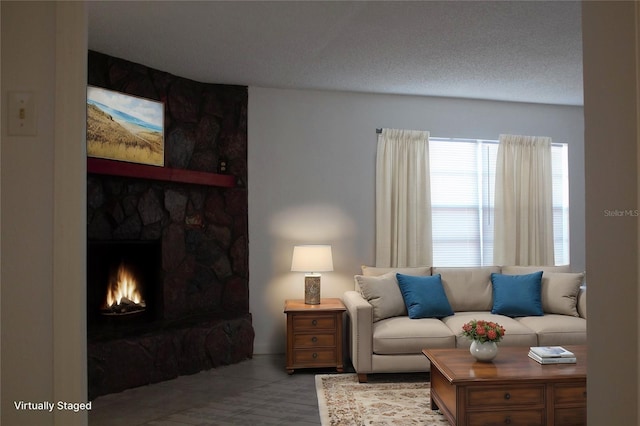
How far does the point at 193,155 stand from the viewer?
452 cm

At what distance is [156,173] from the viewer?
157 inches

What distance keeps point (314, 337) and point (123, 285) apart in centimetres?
179

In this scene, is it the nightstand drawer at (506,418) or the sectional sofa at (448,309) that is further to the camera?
the sectional sofa at (448,309)

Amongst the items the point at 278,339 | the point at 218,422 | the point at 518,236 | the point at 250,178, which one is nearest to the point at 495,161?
the point at 518,236

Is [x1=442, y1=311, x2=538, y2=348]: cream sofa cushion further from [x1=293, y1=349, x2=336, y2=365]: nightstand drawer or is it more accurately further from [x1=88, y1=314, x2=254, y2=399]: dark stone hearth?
[x1=88, y1=314, x2=254, y2=399]: dark stone hearth

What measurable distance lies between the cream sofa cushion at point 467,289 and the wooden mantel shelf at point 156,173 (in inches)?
92.5

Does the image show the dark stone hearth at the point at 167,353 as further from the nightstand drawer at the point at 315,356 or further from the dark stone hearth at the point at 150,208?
the dark stone hearth at the point at 150,208

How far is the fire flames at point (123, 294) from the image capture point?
4.04 m

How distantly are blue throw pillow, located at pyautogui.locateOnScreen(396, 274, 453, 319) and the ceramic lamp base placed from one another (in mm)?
775

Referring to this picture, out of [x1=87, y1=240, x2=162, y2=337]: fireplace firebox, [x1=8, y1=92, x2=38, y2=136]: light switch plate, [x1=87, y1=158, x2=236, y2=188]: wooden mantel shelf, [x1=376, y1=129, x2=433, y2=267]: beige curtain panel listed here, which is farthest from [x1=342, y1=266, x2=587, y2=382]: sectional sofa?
[x1=8, y1=92, x2=38, y2=136]: light switch plate

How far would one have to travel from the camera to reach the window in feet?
17.0

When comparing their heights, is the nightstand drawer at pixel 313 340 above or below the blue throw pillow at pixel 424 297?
below

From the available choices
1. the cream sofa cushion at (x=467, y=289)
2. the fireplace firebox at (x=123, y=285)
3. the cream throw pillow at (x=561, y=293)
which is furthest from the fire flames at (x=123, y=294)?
the cream throw pillow at (x=561, y=293)

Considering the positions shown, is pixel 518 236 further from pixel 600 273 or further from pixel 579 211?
pixel 600 273
